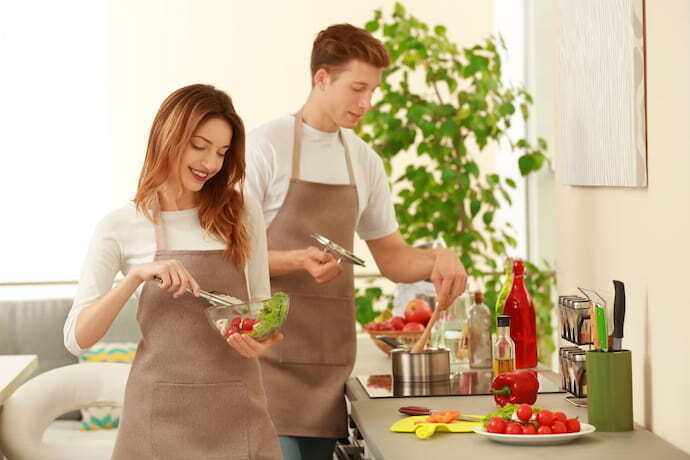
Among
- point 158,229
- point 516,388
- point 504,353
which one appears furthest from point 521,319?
point 158,229

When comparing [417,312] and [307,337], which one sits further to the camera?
[417,312]

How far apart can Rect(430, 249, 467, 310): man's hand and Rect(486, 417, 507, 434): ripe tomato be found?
68 centimetres

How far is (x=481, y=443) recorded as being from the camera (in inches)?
73.1

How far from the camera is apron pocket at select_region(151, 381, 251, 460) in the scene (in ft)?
6.57

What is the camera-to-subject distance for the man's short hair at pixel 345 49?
249 cm

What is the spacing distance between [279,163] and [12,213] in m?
2.70

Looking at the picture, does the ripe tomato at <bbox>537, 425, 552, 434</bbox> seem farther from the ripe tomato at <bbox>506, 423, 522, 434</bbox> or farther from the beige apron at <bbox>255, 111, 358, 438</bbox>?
the beige apron at <bbox>255, 111, 358, 438</bbox>

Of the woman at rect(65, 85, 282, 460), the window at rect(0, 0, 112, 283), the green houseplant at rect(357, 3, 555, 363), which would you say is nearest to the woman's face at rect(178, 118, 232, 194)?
the woman at rect(65, 85, 282, 460)

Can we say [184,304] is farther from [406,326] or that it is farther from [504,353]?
[406,326]

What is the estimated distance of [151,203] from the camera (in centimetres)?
206

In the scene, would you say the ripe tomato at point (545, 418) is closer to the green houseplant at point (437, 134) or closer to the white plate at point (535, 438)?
the white plate at point (535, 438)

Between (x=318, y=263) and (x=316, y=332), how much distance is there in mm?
234

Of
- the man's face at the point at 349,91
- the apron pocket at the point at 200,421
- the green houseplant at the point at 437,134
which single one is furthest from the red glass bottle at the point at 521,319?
the green houseplant at the point at 437,134

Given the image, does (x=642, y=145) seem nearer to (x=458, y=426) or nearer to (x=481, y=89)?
(x=458, y=426)
